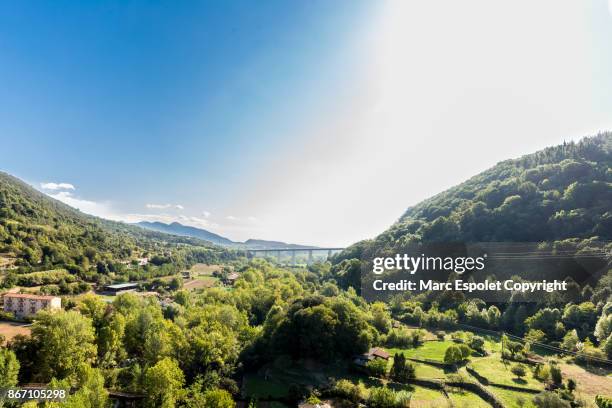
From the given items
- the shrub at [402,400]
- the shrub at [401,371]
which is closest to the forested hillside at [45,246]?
the shrub at [401,371]

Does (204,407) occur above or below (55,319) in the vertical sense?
below

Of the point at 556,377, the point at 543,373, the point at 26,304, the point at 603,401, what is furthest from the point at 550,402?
the point at 26,304

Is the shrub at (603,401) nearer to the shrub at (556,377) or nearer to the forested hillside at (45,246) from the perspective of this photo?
the shrub at (556,377)

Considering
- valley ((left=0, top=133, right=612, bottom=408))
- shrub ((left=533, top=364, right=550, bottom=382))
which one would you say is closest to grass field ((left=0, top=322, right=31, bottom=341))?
valley ((left=0, top=133, right=612, bottom=408))

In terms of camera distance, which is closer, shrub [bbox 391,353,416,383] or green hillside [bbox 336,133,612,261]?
shrub [bbox 391,353,416,383]

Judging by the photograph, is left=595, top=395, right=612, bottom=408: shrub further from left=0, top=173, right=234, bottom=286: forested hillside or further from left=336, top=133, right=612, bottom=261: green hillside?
left=0, top=173, right=234, bottom=286: forested hillside

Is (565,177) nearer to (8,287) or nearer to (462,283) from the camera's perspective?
(462,283)

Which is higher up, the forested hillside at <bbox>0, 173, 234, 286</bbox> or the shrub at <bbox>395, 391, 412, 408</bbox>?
the forested hillside at <bbox>0, 173, 234, 286</bbox>

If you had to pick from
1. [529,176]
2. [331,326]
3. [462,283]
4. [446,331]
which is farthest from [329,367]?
[529,176]
